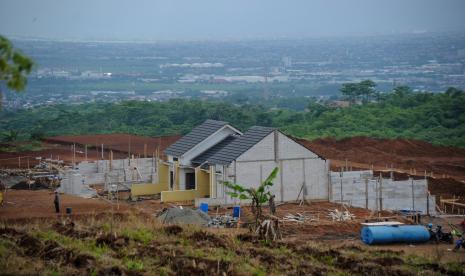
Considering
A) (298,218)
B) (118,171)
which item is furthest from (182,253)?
(118,171)

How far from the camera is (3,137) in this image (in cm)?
5162

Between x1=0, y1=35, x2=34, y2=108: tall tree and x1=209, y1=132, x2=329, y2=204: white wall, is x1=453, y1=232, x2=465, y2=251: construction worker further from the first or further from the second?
x1=0, y1=35, x2=34, y2=108: tall tree

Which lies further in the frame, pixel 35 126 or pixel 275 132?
pixel 35 126

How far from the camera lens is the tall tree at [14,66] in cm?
1120

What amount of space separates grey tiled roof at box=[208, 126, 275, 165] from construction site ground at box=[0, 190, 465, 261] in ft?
5.10

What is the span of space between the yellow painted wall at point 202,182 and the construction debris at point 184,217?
14.6 feet

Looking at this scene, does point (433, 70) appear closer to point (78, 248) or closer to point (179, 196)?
point (179, 196)

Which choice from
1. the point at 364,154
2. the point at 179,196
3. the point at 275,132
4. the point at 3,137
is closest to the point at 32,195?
the point at 179,196

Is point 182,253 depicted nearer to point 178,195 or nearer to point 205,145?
point 178,195

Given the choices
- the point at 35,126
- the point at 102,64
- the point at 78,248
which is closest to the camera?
the point at 78,248

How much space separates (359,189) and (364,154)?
46.7 ft

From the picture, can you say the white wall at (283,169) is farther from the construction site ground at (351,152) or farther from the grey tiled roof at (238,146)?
the construction site ground at (351,152)

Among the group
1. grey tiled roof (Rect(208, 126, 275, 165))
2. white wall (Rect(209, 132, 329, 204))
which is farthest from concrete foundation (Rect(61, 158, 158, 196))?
white wall (Rect(209, 132, 329, 204))

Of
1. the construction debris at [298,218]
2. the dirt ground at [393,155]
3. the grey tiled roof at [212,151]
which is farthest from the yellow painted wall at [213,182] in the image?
the dirt ground at [393,155]
